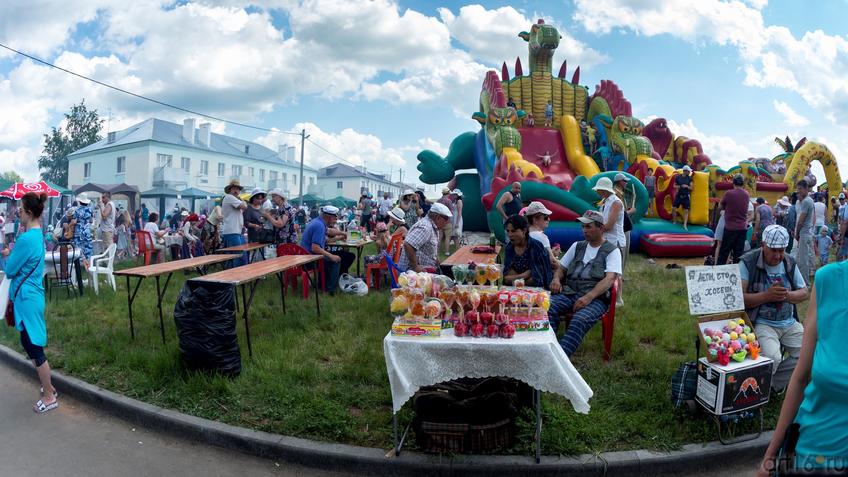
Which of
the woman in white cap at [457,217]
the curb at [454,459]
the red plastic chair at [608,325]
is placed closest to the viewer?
the curb at [454,459]

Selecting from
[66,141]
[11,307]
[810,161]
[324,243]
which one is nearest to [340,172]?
[66,141]

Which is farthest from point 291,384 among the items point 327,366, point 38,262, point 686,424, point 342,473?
point 686,424

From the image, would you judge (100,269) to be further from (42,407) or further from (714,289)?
(714,289)

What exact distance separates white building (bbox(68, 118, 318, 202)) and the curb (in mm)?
33759

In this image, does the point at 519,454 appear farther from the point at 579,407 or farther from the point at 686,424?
the point at 686,424

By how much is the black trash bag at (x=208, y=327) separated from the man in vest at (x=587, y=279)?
2.73 meters

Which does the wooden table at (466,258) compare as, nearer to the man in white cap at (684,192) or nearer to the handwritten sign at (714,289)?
the handwritten sign at (714,289)

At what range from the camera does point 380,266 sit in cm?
826

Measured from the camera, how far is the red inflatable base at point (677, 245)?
37.3ft

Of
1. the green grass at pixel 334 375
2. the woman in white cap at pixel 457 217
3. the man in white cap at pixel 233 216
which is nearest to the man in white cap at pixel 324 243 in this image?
the green grass at pixel 334 375

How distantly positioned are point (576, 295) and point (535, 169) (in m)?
7.86

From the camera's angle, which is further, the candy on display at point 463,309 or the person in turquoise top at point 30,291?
the person in turquoise top at point 30,291

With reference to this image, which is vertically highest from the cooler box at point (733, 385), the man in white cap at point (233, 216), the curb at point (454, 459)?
the man in white cap at point (233, 216)

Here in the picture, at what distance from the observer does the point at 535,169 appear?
12383mm
